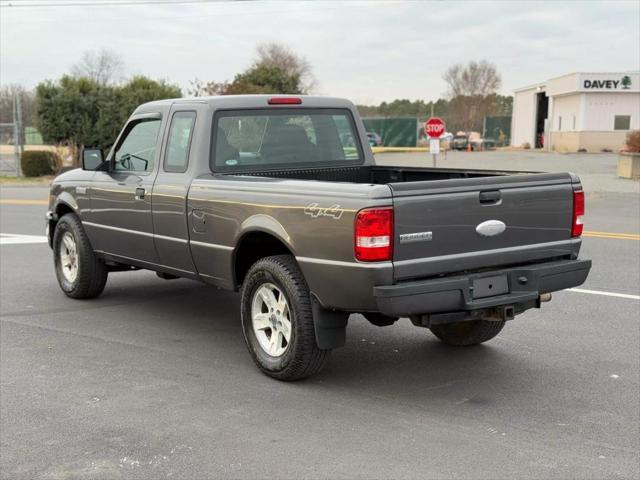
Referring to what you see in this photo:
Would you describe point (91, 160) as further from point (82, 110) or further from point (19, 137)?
point (19, 137)

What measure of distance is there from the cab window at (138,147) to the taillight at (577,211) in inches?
136

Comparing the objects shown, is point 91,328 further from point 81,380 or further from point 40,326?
point 81,380

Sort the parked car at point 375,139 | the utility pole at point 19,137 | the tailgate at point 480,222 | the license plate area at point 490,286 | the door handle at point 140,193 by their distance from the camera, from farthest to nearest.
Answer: the parked car at point 375,139 → the utility pole at point 19,137 → the door handle at point 140,193 → the license plate area at point 490,286 → the tailgate at point 480,222

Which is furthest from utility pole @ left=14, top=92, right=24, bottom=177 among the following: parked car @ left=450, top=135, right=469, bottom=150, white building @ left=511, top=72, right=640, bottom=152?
parked car @ left=450, top=135, right=469, bottom=150

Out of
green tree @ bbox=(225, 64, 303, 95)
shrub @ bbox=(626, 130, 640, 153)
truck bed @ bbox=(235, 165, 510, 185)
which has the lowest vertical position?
shrub @ bbox=(626, 130, 640, 153)

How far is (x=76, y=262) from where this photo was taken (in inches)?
310

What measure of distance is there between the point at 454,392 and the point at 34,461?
103 inches

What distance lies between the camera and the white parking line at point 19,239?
475 inches

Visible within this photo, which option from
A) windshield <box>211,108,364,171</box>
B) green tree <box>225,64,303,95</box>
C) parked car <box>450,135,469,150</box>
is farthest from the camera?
parked car <box>450,135,469,150</box>

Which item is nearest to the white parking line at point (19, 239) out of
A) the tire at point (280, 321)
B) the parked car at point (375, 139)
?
the tire at point (280, 321)

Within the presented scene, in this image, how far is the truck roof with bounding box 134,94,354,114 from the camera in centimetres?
636

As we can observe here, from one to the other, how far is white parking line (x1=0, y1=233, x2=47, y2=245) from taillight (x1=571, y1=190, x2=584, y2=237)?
29.6 ft

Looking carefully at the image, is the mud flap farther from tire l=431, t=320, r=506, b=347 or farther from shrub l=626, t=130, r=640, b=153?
shrub l=626, t=130, r=640, b=153

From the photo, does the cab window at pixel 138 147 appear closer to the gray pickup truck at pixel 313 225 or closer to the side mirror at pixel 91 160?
the gray pickup truck at pixel 313 225
